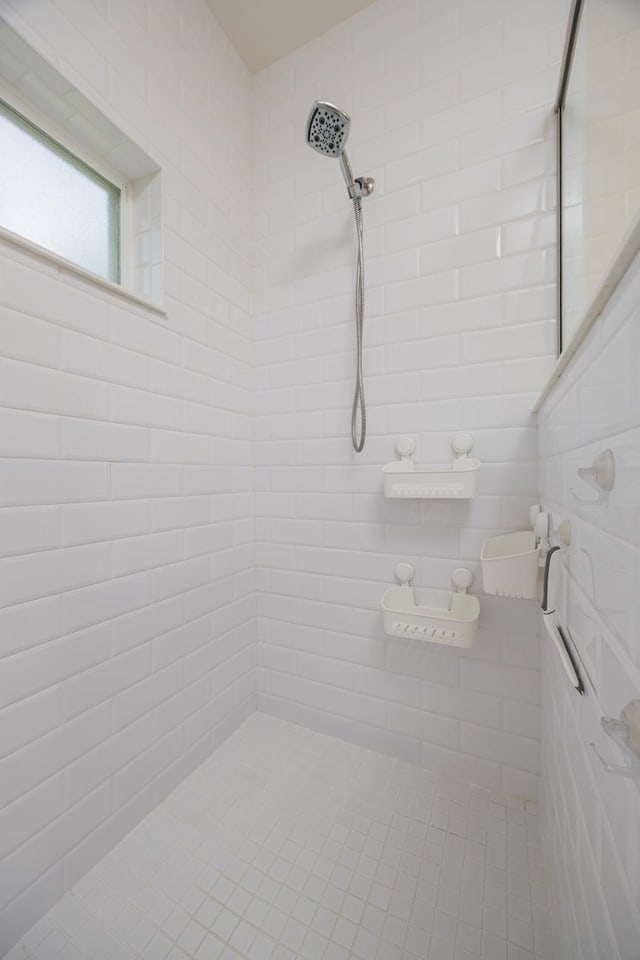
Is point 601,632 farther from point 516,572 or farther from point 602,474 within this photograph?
point 516,572

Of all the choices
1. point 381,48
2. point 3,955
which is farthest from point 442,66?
point 3,955

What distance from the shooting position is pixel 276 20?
1.37 m

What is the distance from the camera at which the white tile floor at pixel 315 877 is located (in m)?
0.83

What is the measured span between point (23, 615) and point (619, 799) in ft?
3.42

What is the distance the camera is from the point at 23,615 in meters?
0.85

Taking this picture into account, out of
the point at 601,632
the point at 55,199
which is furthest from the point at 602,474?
the point at 55,199

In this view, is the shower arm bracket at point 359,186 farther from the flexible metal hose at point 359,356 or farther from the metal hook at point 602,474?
the metal hook at point 602,474

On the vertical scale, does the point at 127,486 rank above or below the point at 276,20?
below

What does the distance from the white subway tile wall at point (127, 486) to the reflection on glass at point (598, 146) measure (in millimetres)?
1052

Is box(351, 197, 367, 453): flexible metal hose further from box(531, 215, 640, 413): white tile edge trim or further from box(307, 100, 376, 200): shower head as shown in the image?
box(531, 215, 640, 413): white tile edge trim

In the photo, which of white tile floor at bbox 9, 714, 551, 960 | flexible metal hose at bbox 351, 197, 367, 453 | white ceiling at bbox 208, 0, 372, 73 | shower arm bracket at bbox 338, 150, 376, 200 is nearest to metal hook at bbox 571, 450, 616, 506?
flexible metal hose at bbox 351, 197, 367, 453

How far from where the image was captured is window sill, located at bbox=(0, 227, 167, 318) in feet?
2.73

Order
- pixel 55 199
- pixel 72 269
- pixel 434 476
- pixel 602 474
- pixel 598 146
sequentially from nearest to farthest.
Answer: pixel 602 474, pixel 598 146, pixel 72 269, pixel 55 199, pixel 434 476

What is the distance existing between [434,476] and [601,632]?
757 millimetres
